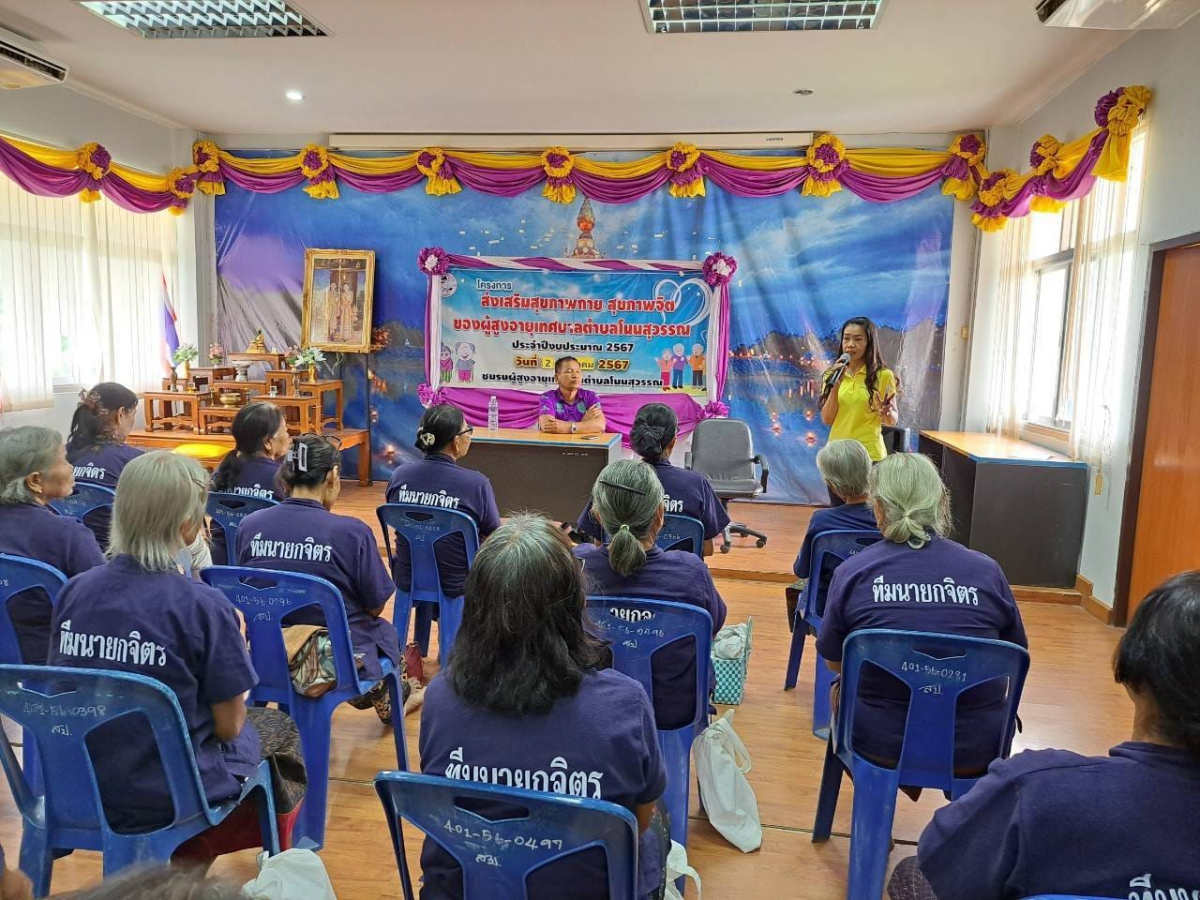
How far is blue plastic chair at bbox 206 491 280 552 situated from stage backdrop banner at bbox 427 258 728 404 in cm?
423

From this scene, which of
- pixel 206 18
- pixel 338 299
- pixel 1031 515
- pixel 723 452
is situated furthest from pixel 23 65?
pixel 1031 515

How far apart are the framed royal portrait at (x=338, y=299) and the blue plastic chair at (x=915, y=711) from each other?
602cm

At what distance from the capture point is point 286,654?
2.16 metres

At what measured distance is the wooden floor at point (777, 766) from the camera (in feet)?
6.94

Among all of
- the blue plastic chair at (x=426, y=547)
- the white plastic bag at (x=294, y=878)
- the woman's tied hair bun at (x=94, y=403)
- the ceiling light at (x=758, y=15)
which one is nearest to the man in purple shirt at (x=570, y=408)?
the ceiling light at (x=758, y=15)

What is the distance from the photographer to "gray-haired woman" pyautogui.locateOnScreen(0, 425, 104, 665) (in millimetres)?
2234

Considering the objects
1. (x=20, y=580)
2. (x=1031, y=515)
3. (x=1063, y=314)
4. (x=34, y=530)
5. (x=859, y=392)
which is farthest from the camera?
(x=1063, y=314)

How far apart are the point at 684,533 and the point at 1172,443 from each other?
251 cm

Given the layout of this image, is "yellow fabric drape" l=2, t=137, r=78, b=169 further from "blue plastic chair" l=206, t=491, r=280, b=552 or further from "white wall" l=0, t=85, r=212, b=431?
"blue plastic chair" l=206, t=491, r=280, b=552

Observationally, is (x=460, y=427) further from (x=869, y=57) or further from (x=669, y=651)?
(x=869, y=57)

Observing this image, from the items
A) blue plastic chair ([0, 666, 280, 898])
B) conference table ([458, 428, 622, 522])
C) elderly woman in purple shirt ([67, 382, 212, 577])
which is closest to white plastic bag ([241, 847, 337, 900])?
blue plastic chair ([0, 666, 280, 898])

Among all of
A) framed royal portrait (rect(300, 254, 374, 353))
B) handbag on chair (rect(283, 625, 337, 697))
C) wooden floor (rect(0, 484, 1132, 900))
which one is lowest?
wooden floor (rect(0, 484, 1132, 900))

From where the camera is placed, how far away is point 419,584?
10.5ft

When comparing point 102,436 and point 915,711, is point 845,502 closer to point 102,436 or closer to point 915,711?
point 915,711
